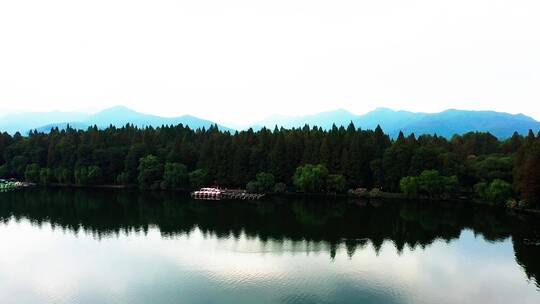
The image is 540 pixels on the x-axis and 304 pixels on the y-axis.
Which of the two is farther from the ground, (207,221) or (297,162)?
(297,162)

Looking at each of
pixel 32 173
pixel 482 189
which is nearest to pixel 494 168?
pixel 482 189

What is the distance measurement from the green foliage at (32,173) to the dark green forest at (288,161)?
139 mm

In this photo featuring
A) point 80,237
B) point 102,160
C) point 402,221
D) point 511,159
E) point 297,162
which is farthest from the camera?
point 102,160

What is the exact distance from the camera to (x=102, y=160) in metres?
73.3

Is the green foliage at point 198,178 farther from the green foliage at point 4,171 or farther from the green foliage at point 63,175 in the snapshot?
the green foliage at point 4,171

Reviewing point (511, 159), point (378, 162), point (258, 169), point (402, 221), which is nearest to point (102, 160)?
point (258, 169)

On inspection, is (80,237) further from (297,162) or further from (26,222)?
(297,162)

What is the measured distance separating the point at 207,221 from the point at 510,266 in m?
27.4

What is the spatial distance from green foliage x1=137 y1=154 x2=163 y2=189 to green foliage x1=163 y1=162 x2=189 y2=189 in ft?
4.79

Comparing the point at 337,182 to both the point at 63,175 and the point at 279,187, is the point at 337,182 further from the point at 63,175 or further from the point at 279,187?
the point at 63,175

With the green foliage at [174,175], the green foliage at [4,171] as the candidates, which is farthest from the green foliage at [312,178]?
the green foliage at [4,171]

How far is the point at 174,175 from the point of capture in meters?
67.9

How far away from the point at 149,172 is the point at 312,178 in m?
24.1

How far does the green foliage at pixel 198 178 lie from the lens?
6769cm
